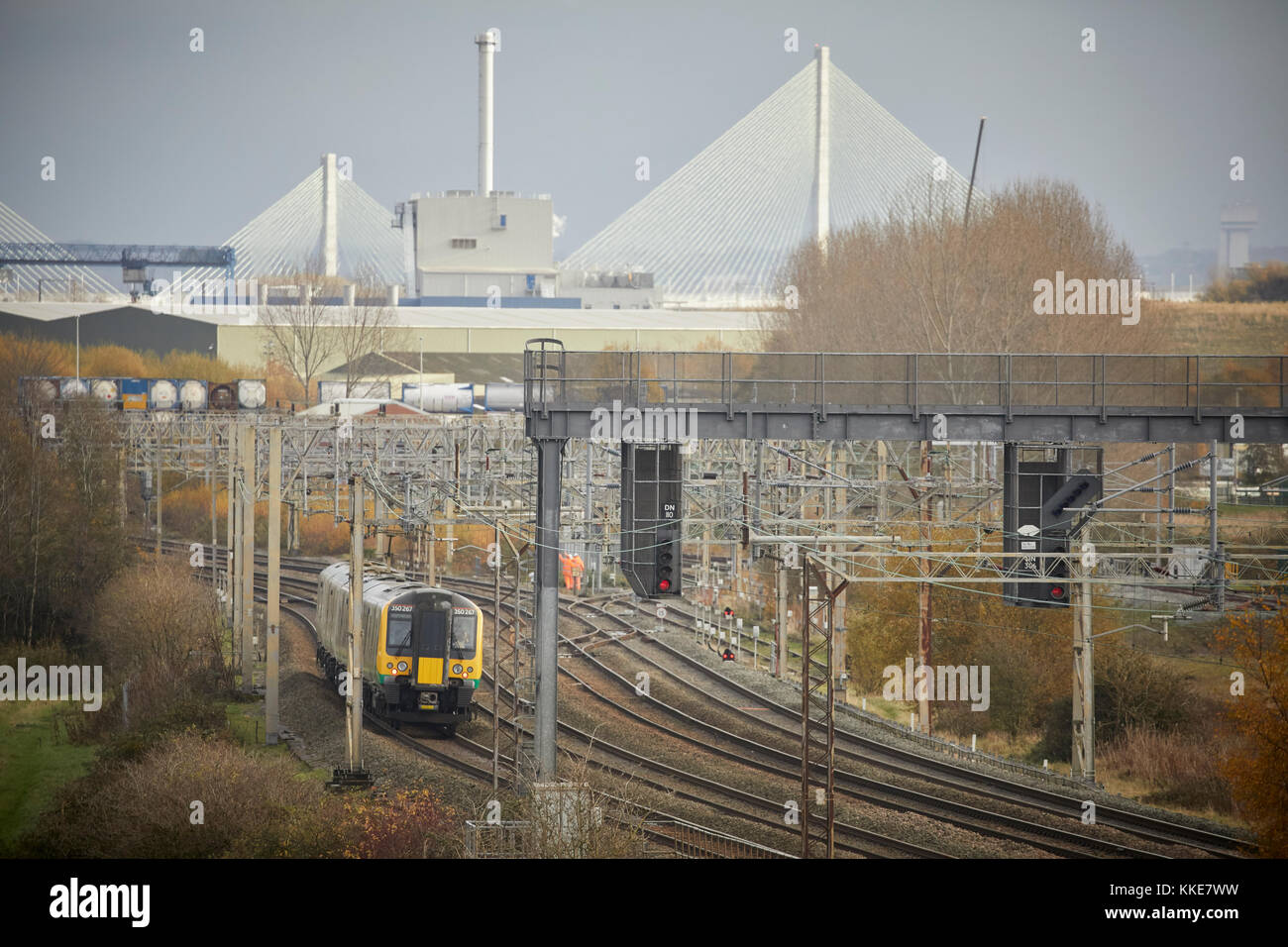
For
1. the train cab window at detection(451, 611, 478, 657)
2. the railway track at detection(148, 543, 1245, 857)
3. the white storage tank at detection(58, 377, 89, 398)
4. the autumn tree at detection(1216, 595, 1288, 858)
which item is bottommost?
the railway track at detection(148, 543, 1245, 857)

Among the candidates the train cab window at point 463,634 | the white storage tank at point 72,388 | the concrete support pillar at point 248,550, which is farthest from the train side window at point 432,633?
the white storage tank at point 72,388

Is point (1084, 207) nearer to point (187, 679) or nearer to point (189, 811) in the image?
point (187, 679)

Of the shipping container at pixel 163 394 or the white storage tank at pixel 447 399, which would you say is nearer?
the shipping container at pixel 163 394

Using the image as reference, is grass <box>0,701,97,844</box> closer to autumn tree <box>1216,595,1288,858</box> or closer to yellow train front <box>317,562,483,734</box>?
yellow train front <box>317,562,483,734</box>

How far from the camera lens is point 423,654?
25.4 metres

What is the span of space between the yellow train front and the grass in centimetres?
503

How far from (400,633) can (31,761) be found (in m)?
6.56

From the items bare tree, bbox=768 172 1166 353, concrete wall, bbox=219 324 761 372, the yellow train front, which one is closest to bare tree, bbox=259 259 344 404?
concrete wall, bbox=219 324 761 372

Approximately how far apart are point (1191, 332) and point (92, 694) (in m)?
57.2

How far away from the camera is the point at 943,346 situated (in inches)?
1651

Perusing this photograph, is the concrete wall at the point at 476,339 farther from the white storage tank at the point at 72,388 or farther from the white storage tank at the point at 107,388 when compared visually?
the white storage tank at the point at 72,388

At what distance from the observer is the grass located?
884 inches

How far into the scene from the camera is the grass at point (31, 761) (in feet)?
73.7
